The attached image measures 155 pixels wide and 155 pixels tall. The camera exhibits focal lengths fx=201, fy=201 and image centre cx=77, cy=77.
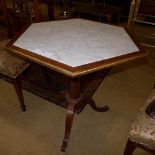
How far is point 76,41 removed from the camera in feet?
4.44

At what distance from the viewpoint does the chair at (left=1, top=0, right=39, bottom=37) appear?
8.46 ft

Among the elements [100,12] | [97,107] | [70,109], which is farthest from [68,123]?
[100,12]

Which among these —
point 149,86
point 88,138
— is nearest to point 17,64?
point 88,138

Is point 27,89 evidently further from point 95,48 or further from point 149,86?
point 149,86

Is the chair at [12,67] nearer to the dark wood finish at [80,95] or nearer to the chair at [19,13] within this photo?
the dark wood finish at [80,95]

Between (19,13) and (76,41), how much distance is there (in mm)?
1699

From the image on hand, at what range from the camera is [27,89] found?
6.66 ft

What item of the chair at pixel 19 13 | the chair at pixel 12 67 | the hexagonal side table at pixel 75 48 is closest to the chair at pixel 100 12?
the chair at pixel 19 13

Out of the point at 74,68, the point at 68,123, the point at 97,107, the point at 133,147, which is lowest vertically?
the point at 97,107

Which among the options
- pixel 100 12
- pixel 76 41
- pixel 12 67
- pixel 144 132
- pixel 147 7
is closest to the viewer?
pixel 144 132

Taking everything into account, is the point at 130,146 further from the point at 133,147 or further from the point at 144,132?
the point at 144,132

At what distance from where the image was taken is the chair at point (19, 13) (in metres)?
2.58

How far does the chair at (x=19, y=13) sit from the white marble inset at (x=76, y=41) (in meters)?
1.08

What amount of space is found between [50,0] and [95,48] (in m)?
2.25
